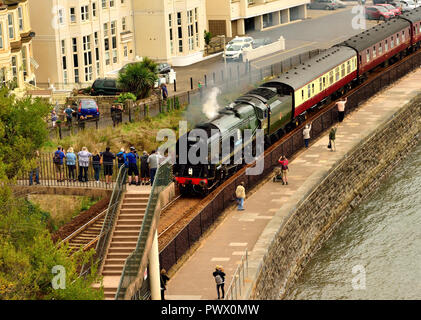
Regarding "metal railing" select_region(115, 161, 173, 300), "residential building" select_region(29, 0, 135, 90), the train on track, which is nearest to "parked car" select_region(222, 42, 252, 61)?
the train on track

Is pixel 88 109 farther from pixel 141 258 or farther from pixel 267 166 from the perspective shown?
pixel 141 258

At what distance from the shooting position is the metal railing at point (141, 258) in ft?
93.4

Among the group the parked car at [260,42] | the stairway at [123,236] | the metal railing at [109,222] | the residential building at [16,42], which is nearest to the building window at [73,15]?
the residential building at [16,42]

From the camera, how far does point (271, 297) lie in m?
33.5

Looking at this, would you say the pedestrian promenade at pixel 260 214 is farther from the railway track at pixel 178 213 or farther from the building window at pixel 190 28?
the building window at pixel 190 28

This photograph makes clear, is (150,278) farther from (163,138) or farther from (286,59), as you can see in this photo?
(286,59)

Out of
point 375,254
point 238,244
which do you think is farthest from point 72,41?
point 238,244

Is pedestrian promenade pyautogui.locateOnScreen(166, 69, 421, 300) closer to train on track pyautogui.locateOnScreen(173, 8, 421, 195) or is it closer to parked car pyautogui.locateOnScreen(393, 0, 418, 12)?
train on track pyautogui.locateOnScreen(173, 8, 421, 195)

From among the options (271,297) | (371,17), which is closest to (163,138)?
(271,297)

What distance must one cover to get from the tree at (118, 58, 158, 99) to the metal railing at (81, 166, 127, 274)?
73.0ft

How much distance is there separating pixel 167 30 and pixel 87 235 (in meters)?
34.6

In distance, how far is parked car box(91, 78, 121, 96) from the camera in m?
56.1

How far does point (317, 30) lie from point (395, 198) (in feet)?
132

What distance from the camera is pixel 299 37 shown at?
81.8m
